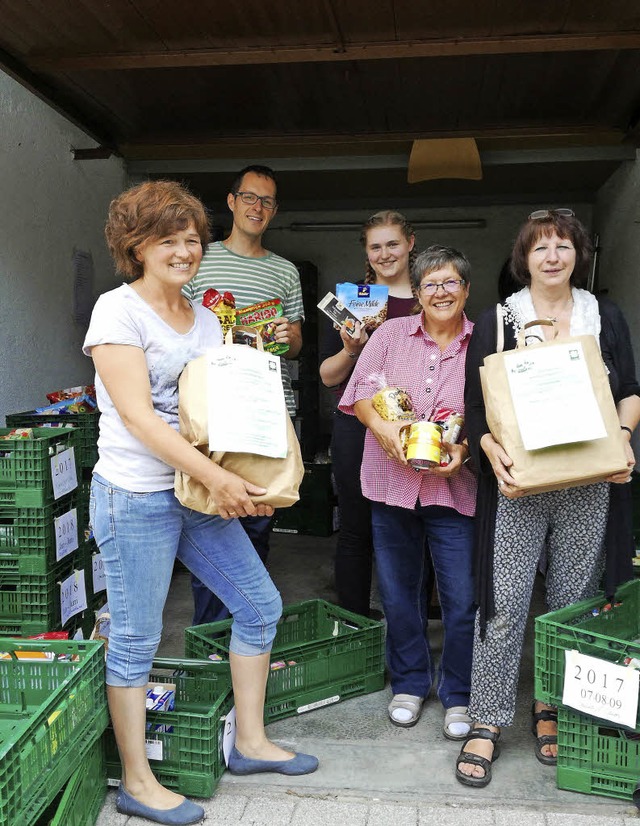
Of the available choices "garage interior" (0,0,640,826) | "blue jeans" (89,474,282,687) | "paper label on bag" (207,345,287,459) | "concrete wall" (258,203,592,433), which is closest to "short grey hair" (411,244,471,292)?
"paper label on bag" (207,345,287,459)

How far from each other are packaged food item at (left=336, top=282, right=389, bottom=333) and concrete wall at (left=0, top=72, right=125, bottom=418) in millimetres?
2032

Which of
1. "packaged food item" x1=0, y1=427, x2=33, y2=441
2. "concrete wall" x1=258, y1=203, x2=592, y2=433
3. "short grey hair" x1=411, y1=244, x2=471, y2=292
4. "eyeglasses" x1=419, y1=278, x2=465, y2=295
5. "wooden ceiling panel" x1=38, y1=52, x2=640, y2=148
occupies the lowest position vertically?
"packaged food item" x1=0, y1=427, x2=33, y2=441

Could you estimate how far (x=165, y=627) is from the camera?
3811mm

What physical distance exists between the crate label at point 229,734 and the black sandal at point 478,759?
73 cm

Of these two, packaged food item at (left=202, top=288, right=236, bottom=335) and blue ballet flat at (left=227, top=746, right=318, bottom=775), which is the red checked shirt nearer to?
packaged food item at (left=202, top=288, right=236, bottom=335)

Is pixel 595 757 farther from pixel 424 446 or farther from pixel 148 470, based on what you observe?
pixel 148 470

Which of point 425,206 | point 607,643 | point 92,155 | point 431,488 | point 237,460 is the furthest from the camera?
point 425,206

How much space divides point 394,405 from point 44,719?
137cm

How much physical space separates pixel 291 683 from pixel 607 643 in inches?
44.7

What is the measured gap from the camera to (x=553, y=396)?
2096mm

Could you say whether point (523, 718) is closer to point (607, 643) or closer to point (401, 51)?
point (607, 643)

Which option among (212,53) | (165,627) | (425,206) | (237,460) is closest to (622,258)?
(425,206)

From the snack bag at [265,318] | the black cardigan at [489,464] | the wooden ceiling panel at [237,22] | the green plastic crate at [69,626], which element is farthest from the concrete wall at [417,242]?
the black cardigan at [489,464]

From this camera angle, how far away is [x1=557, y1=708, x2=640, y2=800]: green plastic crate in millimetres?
2289
